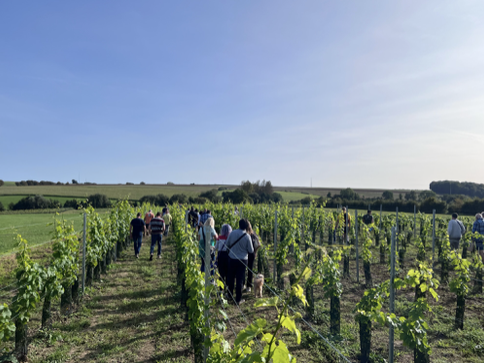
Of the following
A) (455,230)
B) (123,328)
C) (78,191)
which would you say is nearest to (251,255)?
(123,328)

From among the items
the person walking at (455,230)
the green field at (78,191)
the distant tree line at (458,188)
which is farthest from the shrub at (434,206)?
the distant tree line at (458,188)

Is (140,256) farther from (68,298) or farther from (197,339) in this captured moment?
(197,339)

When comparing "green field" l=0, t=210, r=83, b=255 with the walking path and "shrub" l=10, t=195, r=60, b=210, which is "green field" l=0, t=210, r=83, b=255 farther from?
"shrub" l=10, t=195, r=60, b=210

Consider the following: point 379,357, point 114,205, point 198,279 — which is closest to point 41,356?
point 198,279

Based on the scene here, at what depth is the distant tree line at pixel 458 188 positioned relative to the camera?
6788cm

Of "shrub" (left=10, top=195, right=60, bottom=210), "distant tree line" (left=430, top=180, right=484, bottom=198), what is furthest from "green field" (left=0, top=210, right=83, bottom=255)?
"distant tree line" (left=430, top=180, right=484, bottom=198)

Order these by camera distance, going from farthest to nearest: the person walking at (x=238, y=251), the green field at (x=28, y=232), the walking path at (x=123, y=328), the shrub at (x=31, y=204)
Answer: the shrub at (x=31, y=204) < the green field at (x=28, y=232) < the person walking at (x=238, y=251) < the walking path at (x=123, y=328)

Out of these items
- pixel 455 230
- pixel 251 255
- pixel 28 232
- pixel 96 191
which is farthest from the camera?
pixel 96 191

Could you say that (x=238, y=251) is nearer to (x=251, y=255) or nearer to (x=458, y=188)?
(x=251, y=255)

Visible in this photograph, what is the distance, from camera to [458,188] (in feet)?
232

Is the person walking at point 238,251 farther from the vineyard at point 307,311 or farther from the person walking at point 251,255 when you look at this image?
the vineyard at point 307,311

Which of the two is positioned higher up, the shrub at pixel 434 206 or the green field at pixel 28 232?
the shrub at pixel 434 206

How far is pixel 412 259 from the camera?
1083 centimetres

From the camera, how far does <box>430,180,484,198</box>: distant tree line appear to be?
67875 mm
